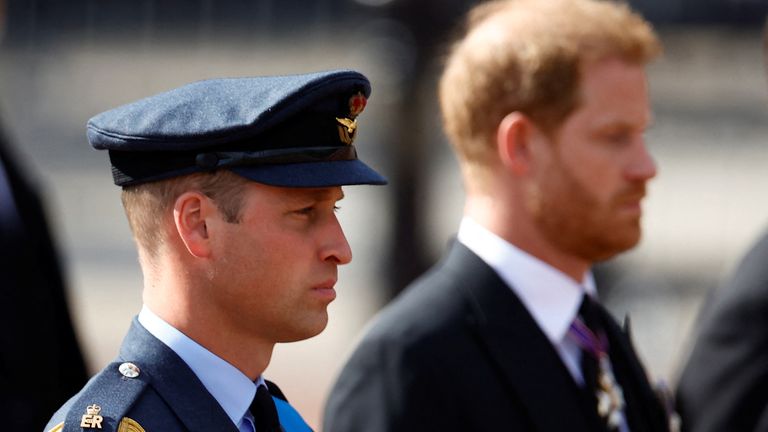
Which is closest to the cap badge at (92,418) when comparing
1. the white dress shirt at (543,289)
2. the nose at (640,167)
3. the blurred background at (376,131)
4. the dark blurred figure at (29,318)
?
the dark blurred figure at (29,318)

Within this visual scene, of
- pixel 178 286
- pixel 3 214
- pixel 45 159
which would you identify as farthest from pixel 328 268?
pixel 45 159

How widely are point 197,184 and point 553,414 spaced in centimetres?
122

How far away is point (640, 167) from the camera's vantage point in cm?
353

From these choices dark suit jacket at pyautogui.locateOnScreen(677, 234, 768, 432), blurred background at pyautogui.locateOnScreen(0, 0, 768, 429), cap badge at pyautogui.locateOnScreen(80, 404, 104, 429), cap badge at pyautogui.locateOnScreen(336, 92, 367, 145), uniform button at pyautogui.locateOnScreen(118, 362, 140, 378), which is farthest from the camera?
blurred background at pyautogui.locateOnScreen(0, 0, 768, 429)

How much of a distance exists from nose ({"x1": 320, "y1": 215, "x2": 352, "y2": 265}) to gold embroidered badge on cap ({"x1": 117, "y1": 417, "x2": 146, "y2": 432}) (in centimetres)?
41

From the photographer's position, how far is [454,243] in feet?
11.7

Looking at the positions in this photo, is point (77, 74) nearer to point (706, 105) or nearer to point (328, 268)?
point (706, 105)

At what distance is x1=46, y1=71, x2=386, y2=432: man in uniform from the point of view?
2338 mm

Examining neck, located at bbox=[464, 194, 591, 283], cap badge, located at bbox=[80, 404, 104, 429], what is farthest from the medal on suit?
cap badge, located at bbox=[80, 404, 104, 429]

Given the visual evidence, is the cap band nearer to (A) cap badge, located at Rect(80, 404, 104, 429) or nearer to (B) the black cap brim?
(B) the black cap brim

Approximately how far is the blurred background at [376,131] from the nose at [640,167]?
4781mm

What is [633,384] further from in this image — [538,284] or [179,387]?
[179,387]

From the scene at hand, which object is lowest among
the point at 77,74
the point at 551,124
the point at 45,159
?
the point at 45,159

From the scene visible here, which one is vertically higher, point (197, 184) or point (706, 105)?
point (197, 184)
